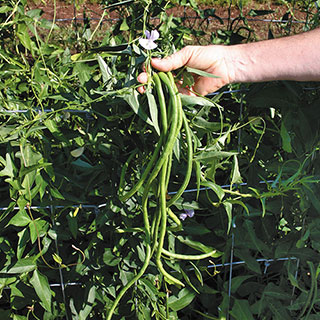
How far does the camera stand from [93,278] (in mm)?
1197

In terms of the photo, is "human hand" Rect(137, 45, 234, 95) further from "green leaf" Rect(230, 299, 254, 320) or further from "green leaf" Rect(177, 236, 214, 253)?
"green leaf" Rect(230, 299, 254, 320)

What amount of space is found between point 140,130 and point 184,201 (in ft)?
0.95

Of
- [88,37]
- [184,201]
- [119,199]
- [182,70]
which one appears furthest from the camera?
[88,37]

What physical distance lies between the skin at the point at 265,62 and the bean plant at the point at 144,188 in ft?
0.19

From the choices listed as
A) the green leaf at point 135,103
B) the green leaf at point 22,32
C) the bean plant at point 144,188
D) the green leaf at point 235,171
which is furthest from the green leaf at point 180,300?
the green leaf at point 22,32

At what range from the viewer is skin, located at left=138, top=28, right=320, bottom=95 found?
100 cm

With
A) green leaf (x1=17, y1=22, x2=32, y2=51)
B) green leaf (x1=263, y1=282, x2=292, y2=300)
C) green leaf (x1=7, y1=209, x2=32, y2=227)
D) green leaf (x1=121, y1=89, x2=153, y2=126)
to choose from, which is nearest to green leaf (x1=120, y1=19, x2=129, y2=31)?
green leaf (x1=17, y1=22, x2=32, y2=51)

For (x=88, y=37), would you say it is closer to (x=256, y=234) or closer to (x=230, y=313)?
(x=256, y=234)

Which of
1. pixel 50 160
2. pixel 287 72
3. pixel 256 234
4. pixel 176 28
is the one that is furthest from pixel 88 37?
pixel 256 234

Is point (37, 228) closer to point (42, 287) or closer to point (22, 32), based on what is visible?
point (42, 287)

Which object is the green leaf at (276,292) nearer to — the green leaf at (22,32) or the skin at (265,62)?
the skin at (265,62)

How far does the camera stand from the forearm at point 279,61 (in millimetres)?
1000

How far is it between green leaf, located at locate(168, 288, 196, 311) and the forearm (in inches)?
25.0

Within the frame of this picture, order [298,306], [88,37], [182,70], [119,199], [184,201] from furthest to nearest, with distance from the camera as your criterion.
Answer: [88,37] < [298,306] < [184,201] < [119,199] < [182,70]
